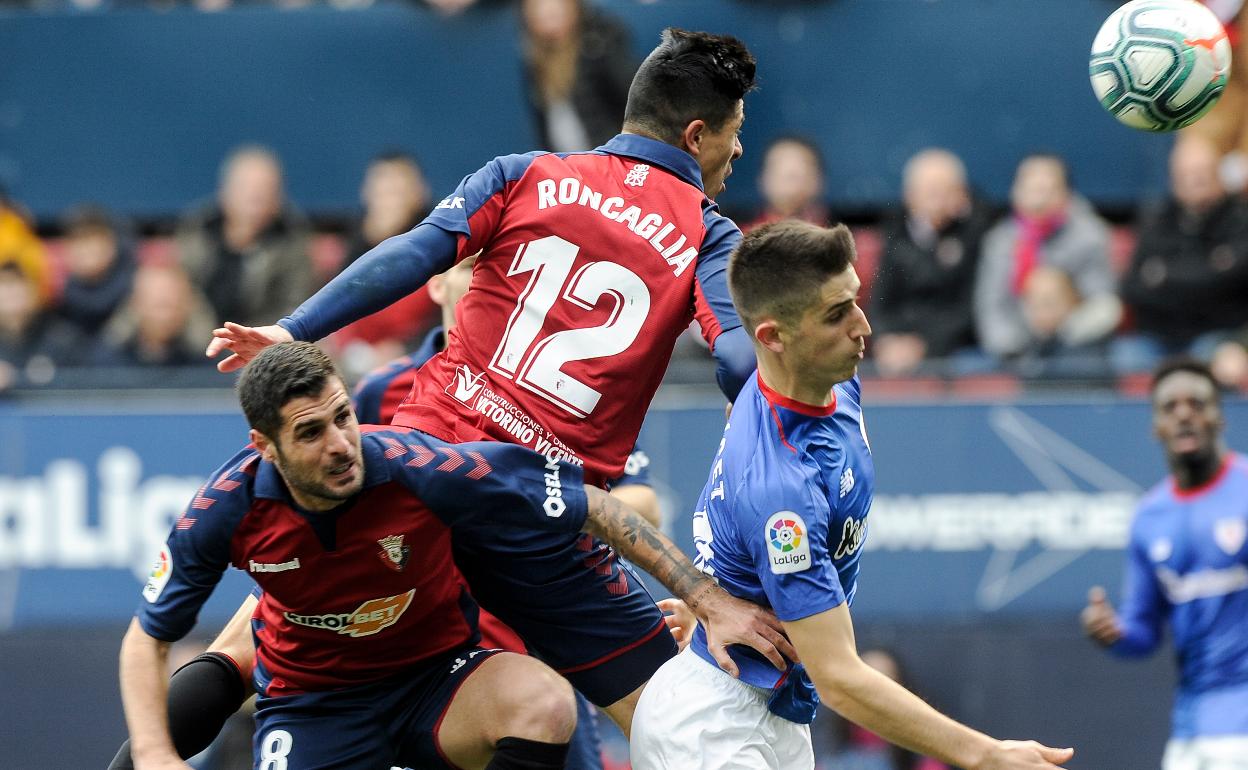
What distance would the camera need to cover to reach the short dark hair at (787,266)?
443 cm

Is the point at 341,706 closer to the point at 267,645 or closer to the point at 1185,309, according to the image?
the point at 267,645

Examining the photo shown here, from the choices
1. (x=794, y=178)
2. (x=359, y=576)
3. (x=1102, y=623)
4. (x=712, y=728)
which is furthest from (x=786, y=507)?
(x=794, y=178)

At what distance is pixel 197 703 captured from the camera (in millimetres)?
5203

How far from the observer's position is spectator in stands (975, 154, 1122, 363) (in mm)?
9297

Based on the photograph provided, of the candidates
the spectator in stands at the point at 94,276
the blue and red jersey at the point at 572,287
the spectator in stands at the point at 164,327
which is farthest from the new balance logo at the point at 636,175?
the spectator in stands at the point at 94,276

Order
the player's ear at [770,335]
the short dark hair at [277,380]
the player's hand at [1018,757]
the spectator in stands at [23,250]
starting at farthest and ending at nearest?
the spectator in stands at [23,250] < the short dark hair at [277,380] < the player's ear at [770,335] < the player's hand at [1018,757]

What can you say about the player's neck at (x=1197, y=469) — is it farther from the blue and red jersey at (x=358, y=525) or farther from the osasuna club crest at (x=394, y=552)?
the osasuna club crest at (x=394, y=552)

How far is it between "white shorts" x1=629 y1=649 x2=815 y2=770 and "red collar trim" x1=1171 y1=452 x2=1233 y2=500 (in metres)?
3.57

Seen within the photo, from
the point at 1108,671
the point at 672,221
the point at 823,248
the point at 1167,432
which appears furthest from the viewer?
the point at 1108,671

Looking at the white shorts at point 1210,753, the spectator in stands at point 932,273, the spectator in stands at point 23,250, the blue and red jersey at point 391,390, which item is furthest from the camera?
the spectator in stands at point 23,250

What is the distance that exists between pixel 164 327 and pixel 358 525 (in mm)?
5036

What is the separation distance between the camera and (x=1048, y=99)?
10883 mm

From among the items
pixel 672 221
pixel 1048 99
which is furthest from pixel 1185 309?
pixel 672 221

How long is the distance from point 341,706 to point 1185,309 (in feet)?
18.1
